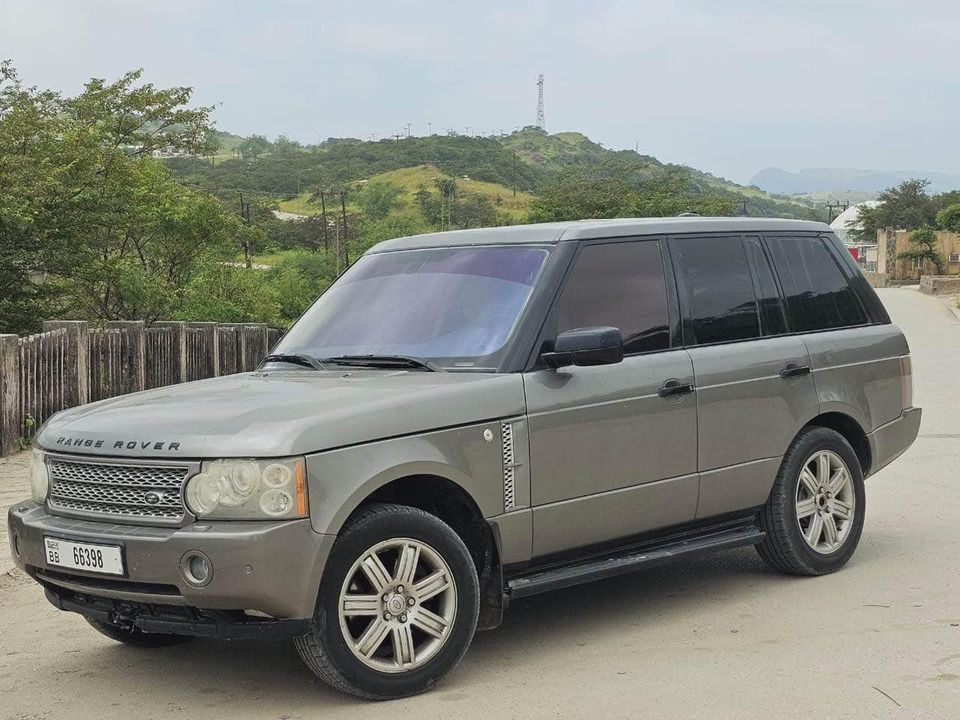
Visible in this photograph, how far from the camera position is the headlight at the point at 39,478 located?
5.67 metres

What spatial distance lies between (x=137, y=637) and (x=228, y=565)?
162cm

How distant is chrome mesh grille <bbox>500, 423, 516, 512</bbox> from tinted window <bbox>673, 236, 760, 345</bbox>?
1423 mm

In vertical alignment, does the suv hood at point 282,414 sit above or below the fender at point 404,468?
above

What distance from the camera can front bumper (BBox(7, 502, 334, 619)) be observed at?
16.3ft

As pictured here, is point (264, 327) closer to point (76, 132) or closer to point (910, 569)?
point (76, 132)

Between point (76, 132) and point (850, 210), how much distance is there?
131767 millimetres

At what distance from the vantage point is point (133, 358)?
54.4ft

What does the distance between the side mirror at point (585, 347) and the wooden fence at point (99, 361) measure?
27.3 ft

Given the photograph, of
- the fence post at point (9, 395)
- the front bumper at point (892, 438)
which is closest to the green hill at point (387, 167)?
the fence post at point (9, 395)

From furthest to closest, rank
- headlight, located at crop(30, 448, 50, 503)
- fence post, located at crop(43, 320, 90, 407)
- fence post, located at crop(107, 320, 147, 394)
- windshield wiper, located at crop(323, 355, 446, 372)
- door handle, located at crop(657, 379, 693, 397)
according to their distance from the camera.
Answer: fence post, located at crop(107, 320, 147, 394), fence post, located at crop(43, 320, 90, 407), door handle, located at crop(657, 379, 693, 397), windshield wiper, located at crop(323, 355, 446, 372), headlight, located at crop(30, 448, 50, 503)

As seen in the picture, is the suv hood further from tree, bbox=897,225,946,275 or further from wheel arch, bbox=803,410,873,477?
tree, bbox=897,225,946,275

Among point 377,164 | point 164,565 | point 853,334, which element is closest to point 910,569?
point 853,334

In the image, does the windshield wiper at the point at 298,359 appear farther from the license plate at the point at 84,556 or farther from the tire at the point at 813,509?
the tire at the point at 813,509

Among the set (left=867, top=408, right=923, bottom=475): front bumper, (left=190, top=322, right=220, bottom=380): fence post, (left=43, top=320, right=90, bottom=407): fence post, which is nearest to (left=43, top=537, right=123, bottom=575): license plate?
(left=867, top=408, right=923, bottom=475): front bumper
